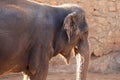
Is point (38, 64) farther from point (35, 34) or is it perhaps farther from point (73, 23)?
point (73, 23)

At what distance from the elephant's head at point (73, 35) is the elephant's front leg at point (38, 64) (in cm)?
29

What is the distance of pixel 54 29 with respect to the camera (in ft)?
12.7

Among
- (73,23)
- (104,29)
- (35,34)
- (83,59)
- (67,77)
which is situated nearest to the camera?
(35,34)

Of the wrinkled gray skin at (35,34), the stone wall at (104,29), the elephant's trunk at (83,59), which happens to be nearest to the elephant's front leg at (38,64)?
the wrinkled gray skin at (35,34)

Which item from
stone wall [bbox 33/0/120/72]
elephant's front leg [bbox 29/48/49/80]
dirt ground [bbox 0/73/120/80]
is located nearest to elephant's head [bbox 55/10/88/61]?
elephant's front leg [bbox 29/48/49/80]

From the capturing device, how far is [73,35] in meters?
4.07

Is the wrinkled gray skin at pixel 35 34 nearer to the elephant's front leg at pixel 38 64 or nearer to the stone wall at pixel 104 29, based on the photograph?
the elephant's front leg at pixel 38 64

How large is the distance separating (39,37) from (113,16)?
5.04m

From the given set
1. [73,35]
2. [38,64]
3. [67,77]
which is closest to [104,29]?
[67,77]

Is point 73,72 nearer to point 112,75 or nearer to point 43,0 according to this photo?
point 112,75

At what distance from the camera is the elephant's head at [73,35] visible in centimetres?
397

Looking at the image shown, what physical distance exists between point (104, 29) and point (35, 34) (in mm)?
4946

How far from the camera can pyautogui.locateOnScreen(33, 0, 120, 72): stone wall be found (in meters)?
8.38

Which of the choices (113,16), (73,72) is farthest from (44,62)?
(113,16)
